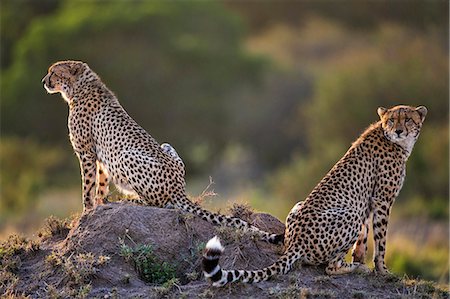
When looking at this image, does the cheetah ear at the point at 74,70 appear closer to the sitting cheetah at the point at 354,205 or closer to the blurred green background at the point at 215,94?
the sitting cheetah at the point at 354,205

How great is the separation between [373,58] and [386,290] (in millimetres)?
21170

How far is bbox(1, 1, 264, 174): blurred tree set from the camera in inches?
1044

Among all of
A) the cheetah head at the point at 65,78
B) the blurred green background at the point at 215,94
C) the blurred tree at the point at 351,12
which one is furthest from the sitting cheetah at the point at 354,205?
the blurred tree at the point at 351,12

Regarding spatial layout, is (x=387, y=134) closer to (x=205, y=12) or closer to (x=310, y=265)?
(x=310, y=265)

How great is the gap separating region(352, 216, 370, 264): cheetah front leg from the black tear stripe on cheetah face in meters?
0.59

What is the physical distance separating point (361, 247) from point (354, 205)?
1.28 feet

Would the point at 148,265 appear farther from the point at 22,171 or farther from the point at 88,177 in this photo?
the point at 22,171

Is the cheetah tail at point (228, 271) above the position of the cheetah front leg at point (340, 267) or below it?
below

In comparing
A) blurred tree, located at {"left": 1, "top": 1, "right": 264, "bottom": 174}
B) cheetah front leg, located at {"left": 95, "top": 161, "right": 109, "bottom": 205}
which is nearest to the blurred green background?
blurred tree, located at {"left": 1, "top": 1, "right": 264, "bottom": 174}

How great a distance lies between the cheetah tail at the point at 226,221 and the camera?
717 cm

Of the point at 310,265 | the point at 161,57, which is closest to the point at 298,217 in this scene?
the point at 310,265

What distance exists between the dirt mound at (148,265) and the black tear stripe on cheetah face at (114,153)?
203 mm

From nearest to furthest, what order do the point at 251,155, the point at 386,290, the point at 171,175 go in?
the point at 386,290, the point at 171,175, the point at 251,155

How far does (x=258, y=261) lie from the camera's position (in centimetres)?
697
